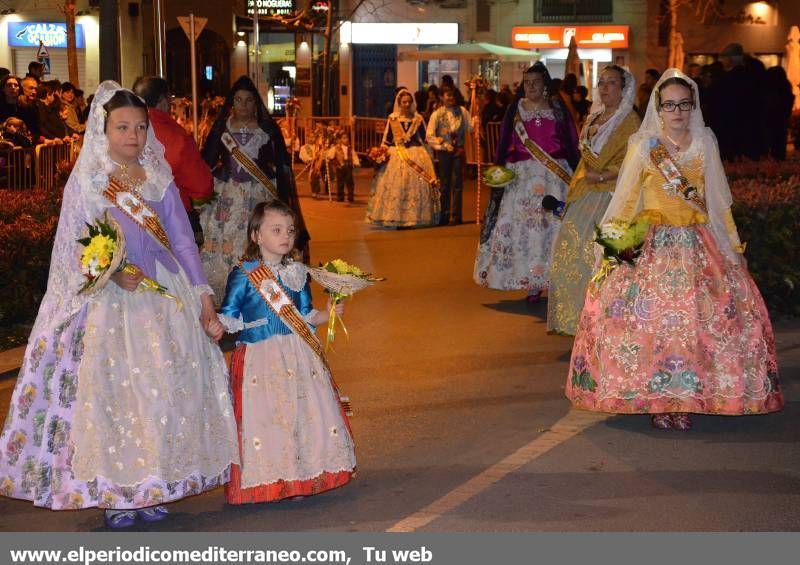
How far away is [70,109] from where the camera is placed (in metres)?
20.0

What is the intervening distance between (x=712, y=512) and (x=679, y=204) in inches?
80.7

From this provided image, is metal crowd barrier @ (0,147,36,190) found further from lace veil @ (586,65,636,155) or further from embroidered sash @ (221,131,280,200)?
lace veil @ (586,65,636,155)

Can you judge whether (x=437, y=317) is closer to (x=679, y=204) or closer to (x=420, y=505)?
(x=679, y=204)

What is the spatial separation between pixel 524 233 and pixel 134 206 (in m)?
6.53

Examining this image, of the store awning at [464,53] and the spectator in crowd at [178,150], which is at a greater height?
the store awning at [464,53]

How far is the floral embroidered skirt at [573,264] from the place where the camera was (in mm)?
10172

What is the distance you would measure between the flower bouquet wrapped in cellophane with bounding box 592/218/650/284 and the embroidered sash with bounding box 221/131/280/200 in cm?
431

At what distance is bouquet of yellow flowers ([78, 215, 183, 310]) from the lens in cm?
584

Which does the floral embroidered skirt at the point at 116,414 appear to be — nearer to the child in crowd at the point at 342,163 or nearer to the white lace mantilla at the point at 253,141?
the white lace mantilla at the point at 253,141

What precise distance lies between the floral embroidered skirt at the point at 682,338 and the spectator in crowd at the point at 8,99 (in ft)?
35.0

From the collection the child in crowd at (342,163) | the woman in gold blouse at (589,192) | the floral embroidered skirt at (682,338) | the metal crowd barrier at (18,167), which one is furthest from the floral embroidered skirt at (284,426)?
the child in crowd at (342,163)

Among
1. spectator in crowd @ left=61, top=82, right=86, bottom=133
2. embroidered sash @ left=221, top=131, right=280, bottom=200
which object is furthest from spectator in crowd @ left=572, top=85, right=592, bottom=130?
embroidered sash @ left=221, top=131, right=280, bottom=200

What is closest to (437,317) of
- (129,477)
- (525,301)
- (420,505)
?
(525,301)

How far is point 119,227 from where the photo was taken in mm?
6098
